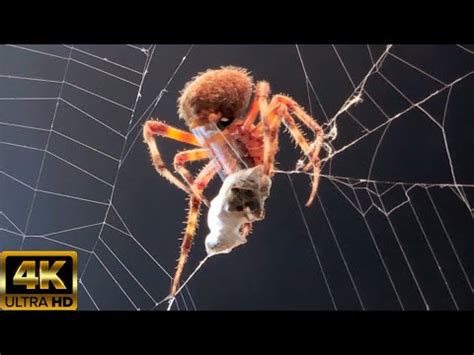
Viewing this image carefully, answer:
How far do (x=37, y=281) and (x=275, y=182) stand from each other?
0.54 metres

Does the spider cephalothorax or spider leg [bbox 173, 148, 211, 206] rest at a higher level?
the spider cephalothorax

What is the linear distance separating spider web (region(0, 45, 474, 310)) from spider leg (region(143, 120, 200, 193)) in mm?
158

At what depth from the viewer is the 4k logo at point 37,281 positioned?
51.0 inches

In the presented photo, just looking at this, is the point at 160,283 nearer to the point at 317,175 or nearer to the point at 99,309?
the point at 99,309

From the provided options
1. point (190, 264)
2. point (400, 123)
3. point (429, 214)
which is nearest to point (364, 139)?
point (400, 123)

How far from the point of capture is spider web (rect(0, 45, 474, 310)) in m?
1.31

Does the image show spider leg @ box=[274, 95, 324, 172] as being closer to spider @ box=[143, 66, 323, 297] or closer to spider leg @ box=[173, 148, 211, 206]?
spider @ box=[143, 66, 323, 297]

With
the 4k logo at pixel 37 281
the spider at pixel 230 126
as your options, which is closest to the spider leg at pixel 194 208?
the spider at pixel 230 126

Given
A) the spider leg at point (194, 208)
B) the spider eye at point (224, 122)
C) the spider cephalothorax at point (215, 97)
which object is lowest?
the spider leg at point (194, 208)

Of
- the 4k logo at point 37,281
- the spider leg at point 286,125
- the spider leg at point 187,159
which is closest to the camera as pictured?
the spider leg at point 286,125

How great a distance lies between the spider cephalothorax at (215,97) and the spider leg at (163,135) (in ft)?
0.09

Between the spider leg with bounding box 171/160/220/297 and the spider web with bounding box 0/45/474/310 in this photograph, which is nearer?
the spider leg with bounding box 171/160/220/297

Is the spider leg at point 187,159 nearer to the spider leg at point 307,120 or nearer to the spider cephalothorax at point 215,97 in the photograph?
the spider cephalothorax at point 215,97

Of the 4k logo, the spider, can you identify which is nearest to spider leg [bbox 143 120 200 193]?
the spider
